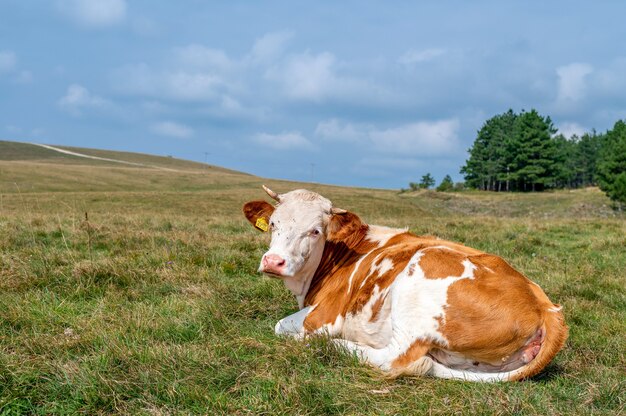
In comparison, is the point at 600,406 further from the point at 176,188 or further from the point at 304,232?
the point at 176,188

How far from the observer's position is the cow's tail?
448 cm

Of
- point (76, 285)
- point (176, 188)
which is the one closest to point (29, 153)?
point (176, 188)

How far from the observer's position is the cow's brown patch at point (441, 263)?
4859mm

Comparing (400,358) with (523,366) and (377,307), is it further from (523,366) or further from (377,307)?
(523,366)

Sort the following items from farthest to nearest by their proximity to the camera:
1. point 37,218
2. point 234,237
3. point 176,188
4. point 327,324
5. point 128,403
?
point 176,188
point 37,218
point 234,237
point 327,324
point 128,403

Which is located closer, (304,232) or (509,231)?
(304,232)

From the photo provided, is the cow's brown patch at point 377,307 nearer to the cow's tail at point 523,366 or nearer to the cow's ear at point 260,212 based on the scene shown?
Result: the cow's tail at point 523,366

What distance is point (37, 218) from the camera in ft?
47.6

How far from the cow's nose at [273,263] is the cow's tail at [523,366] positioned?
1.53 meters

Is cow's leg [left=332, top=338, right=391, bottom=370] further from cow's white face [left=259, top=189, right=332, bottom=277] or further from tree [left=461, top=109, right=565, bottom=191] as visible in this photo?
tree [left=461, top=109, right=565, bottom=191]

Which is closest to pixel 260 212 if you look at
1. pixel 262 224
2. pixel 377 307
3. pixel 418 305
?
pixel 262 224

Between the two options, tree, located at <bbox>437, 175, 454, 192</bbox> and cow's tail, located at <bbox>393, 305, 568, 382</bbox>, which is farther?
tree, located at <bbox>437, 175, 454, 192</bbox>

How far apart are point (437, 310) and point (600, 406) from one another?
4.35 ft

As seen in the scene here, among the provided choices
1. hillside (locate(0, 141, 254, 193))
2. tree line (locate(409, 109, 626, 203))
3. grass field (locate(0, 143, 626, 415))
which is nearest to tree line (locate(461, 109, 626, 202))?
tree line (locate(409, 109, 626, 203))
